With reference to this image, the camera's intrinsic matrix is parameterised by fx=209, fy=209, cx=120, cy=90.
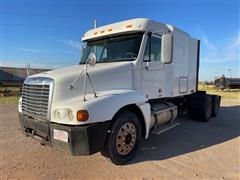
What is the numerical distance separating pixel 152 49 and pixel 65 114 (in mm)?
2716

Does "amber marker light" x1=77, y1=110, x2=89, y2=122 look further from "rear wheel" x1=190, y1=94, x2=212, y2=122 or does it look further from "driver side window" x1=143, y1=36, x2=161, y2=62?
"rear wheel" x1=190, y1=94, x2=212, y2=122

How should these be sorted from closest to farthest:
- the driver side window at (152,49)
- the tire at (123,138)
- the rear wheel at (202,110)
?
1. the tire at (123,138)
2. the driver side window at (152,49)
3. the rear wheel at (202,110)

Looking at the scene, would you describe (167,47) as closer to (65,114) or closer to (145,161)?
(145,161)

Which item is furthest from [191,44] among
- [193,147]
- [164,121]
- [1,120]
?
[1,120]

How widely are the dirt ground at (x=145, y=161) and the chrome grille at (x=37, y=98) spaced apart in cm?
98

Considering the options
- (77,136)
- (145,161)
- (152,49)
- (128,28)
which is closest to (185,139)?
(145,161)

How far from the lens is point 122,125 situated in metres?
3.99

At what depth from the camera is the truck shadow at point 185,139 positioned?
463 centimetres

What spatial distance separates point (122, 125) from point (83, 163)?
108cm

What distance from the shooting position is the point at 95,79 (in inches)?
158

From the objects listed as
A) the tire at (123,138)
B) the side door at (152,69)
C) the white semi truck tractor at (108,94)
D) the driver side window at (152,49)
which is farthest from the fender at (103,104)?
the driver side window at (152,49)

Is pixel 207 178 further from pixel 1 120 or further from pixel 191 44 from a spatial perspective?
pixel 1 120

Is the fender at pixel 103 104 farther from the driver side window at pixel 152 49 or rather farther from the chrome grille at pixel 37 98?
the driver side window at pixel 152 49

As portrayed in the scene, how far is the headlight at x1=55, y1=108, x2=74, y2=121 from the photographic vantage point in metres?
3.34
